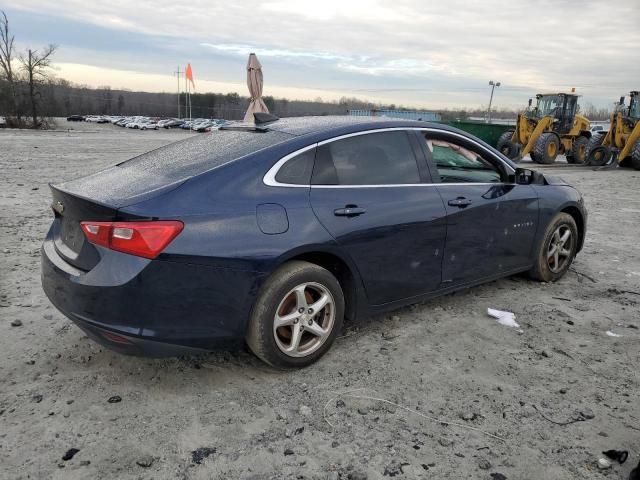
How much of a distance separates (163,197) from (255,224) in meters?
0.52

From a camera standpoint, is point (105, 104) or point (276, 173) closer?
point (276, 173)

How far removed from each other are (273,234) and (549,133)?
64.1 feet

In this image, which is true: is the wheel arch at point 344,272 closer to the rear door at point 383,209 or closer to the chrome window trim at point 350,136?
the rear door at point 383,209

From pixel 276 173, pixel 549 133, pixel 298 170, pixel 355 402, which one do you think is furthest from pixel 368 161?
pixel 549 133

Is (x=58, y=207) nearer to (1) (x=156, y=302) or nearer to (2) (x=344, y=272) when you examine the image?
(1) (x=156, y=302)

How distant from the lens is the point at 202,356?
346cm

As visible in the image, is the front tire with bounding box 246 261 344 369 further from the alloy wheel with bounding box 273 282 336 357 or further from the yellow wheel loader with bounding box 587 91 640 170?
the yellow wheel loader with bounding box 587 91 640 170

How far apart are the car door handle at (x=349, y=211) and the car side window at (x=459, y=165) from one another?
95 cm

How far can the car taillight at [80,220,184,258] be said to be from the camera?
264 centimetres

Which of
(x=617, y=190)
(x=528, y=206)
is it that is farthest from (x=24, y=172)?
(x=617, y=190)

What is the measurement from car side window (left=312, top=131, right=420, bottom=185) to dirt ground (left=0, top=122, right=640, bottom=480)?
1169 millimetres

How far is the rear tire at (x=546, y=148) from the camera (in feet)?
63.9

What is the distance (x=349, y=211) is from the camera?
10.9 feet

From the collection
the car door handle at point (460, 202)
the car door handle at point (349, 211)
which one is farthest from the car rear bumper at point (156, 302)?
the car door handle at point (460, 202)
